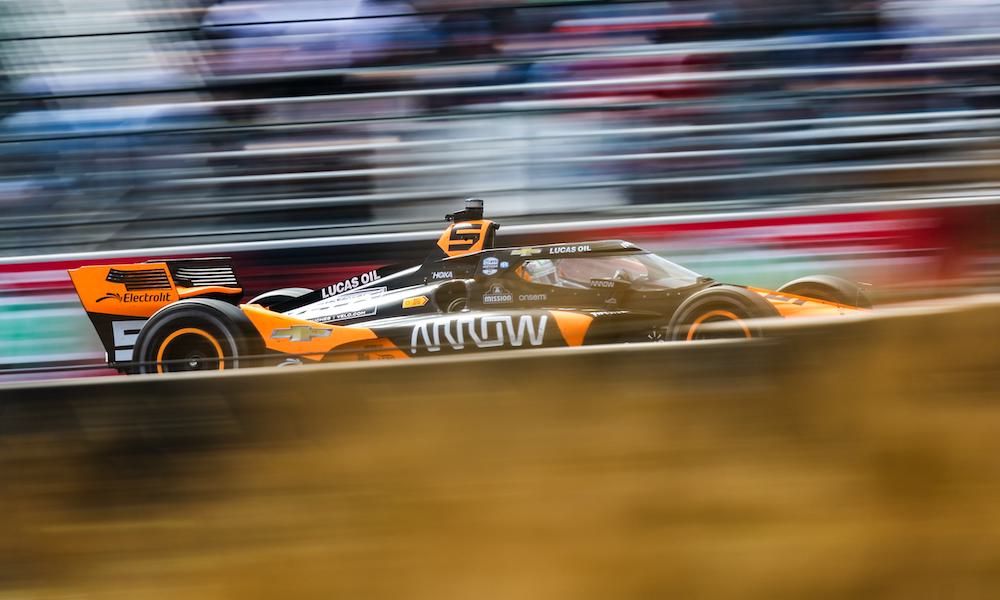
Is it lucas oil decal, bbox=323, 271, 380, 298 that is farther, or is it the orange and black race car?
lucas oil decal, bbox=323, 271, 380, 298

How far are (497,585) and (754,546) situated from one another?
1.69 ft

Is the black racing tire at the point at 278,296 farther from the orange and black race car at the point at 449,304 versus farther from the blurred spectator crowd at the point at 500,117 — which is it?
the blurred spectator crowd at the point at 500,117

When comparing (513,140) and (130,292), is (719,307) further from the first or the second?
(130,292)

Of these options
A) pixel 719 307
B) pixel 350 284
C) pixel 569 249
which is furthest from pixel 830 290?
pixel 350 284

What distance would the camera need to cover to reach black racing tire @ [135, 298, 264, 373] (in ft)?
19.0

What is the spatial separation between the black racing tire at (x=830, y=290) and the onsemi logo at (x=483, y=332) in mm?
1475

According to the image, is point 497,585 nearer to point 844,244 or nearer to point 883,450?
point 883,450

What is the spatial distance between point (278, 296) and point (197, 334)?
2.28 feet

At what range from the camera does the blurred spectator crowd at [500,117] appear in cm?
679

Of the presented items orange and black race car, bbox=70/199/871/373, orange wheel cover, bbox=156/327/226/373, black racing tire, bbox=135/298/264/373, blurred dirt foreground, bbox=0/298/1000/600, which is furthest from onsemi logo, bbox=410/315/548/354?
blurred dirt foreground, bbox=0/298/1000/600

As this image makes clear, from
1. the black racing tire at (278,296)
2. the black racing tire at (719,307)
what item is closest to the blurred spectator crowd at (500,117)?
the black racing tire at (278,296)

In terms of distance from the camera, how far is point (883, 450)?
210cm

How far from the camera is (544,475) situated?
81.7 inches

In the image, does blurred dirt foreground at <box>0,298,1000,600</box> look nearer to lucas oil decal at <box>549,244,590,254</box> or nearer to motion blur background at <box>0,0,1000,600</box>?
motion blur background at <box>0,0,1000,600</box>
